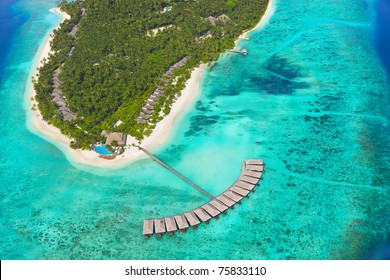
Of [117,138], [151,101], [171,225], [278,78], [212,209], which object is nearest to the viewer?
[171,225]

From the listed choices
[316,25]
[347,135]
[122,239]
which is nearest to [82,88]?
[122,239]

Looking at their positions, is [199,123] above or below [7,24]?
below

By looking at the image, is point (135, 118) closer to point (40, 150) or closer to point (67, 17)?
point (40, 150)

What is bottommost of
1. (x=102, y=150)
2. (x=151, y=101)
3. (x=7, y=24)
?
(x=102, y=150)

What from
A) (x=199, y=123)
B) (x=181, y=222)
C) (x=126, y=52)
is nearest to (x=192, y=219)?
(x=181, y=222)

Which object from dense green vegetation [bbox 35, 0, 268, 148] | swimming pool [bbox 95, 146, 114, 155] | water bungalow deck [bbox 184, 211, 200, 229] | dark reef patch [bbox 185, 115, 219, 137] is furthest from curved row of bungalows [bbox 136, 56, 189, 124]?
water bungalow deck [bbox 184, 211, 200, 229]

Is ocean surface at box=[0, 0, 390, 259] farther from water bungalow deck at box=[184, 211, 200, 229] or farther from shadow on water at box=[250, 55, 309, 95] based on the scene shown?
water bungalow deck at box=[184, 211, 200, 229]

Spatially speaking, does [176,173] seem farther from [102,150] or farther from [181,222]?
[102,150]

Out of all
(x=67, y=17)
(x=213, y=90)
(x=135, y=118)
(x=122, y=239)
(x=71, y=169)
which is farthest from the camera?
(x=67, y=17)
